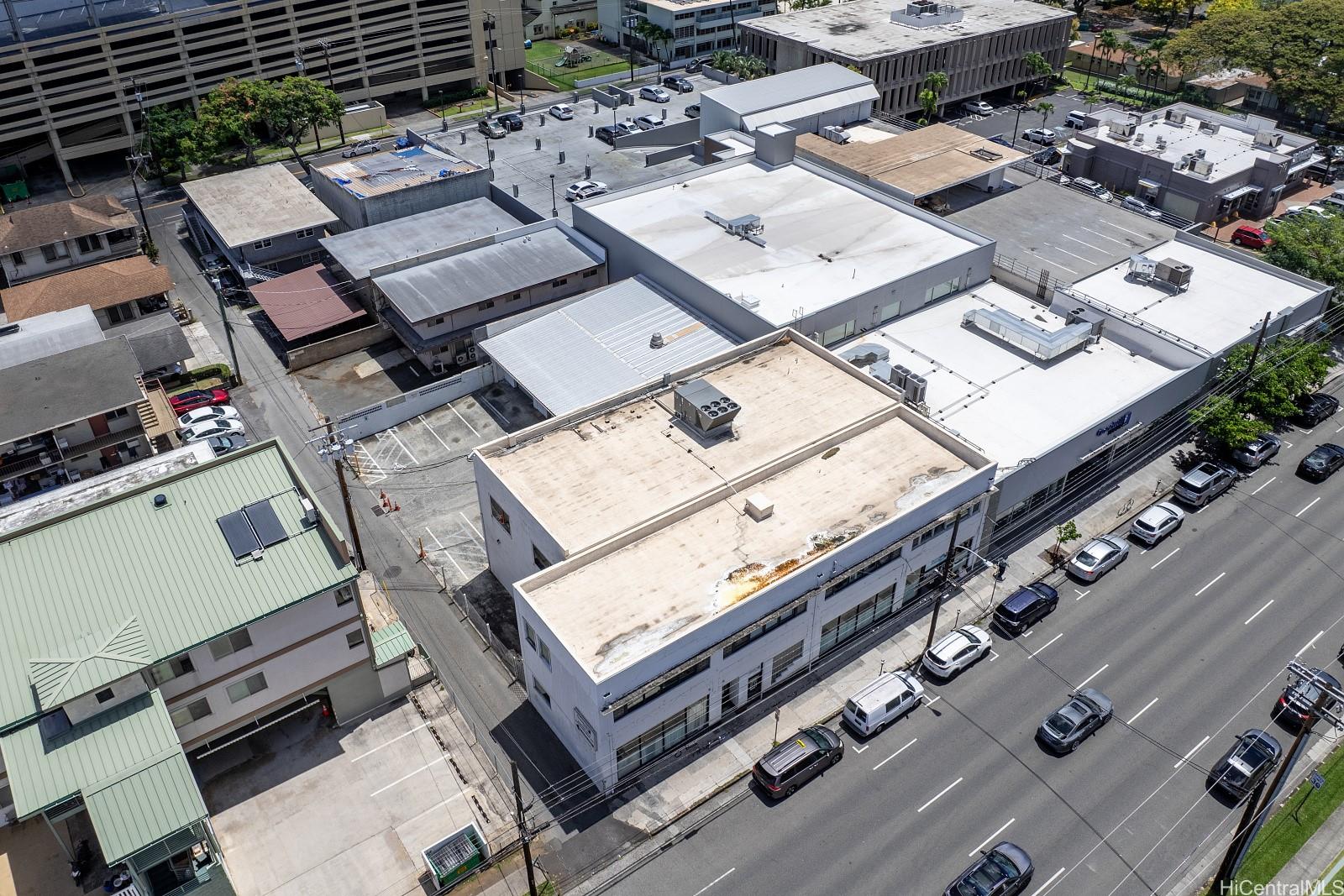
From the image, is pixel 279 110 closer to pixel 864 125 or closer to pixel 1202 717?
pixel 864 125

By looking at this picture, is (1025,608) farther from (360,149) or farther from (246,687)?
(360,149)

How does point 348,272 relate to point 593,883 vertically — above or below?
above

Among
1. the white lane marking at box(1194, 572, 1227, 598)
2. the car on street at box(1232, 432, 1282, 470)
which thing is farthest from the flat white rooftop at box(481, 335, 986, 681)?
the car on street at box(1232, 432, 1282, 470)

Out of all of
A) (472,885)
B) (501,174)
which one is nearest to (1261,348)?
(472,885)

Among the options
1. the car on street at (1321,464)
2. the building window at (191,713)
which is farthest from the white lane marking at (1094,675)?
the building window at (191,713)

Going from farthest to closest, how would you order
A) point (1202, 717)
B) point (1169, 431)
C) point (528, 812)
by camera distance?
point (1169, 431) → point (1202, 717) → point (528, 812)
